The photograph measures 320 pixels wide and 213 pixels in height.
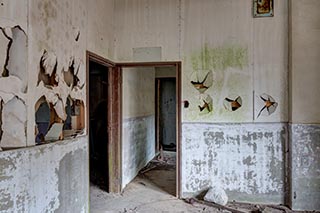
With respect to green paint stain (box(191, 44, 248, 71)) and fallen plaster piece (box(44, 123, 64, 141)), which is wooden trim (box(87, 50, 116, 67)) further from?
green paint stain (box(191, 44, 248, 71))

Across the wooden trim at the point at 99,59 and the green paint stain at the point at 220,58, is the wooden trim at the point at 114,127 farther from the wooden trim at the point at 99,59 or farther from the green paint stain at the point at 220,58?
the green paint stain at the point at 220,58

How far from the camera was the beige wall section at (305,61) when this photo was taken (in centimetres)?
402

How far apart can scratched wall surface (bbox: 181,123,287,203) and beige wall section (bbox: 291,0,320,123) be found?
40 cm

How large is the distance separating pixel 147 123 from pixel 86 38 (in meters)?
3.87

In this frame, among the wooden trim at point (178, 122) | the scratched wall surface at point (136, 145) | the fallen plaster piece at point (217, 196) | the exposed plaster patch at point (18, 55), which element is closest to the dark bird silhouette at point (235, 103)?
the wooden trim at point (178, 122)

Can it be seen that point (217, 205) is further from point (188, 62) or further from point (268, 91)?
point (188, 62)

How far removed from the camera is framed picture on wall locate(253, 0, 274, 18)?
4273mm

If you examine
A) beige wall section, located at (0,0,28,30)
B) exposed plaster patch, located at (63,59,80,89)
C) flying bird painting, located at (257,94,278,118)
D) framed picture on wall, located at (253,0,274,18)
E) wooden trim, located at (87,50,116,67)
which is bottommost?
flying bird painting, located at (257,94,278,118)

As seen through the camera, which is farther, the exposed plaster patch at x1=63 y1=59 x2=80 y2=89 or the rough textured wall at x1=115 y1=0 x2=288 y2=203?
the rough textured wall at x1=115 y1=0 x2=288 y2=203

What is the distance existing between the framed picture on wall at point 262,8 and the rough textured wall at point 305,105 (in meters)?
0.28

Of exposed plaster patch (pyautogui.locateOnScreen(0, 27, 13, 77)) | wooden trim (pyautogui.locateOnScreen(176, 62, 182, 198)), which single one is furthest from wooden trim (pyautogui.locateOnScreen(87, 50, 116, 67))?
exposed plaster patch (pyautogui.locateOnScreen(0, 27, 13, 77))

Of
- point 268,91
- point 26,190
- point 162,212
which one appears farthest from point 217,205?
point 26,190

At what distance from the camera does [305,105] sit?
4070mm

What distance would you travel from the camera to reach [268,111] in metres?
4.31
